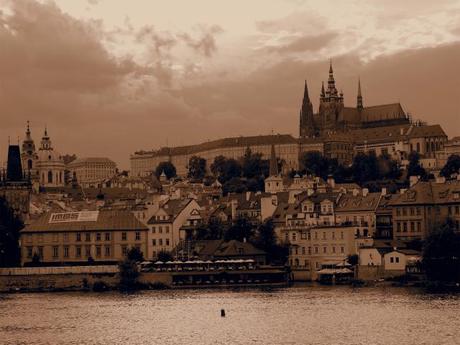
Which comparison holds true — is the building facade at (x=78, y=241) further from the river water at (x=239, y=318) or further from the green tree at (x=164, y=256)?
the river water at (x=239, y=318)

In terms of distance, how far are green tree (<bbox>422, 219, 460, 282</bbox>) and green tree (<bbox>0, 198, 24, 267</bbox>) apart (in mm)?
40091

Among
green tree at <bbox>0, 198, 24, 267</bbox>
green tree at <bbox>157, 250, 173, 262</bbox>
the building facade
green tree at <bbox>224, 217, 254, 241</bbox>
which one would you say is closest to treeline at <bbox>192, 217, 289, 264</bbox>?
green tree at <bbox>224, 217, 254, 241</bbox>

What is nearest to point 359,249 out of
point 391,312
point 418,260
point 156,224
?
point 418,260

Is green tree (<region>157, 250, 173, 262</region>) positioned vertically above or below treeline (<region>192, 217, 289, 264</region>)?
below

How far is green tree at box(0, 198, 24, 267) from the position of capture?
125438mm

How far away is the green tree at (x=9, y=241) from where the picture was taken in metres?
125

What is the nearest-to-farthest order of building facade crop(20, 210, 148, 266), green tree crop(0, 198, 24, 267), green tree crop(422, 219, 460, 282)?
green tree crop(422, 219, 460, 282) < building facade crop(20, 210, 148, 266) < green tree crop(0, 198, 24, 267)

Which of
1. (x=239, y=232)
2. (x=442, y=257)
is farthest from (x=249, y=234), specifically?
(x=442, y=257)

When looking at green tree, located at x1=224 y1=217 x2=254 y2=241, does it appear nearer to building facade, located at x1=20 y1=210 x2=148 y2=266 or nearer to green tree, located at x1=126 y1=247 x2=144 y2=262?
green tree, located at x1=126 y1=247 x2=144 y2=262

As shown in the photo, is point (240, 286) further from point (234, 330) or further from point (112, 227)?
point (234, 330)

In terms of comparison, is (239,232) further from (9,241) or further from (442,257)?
(442,257)

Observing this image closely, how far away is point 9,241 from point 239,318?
5363 cm

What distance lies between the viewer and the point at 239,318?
261 feet

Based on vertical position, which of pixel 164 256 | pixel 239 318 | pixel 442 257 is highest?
pixel 164 256
